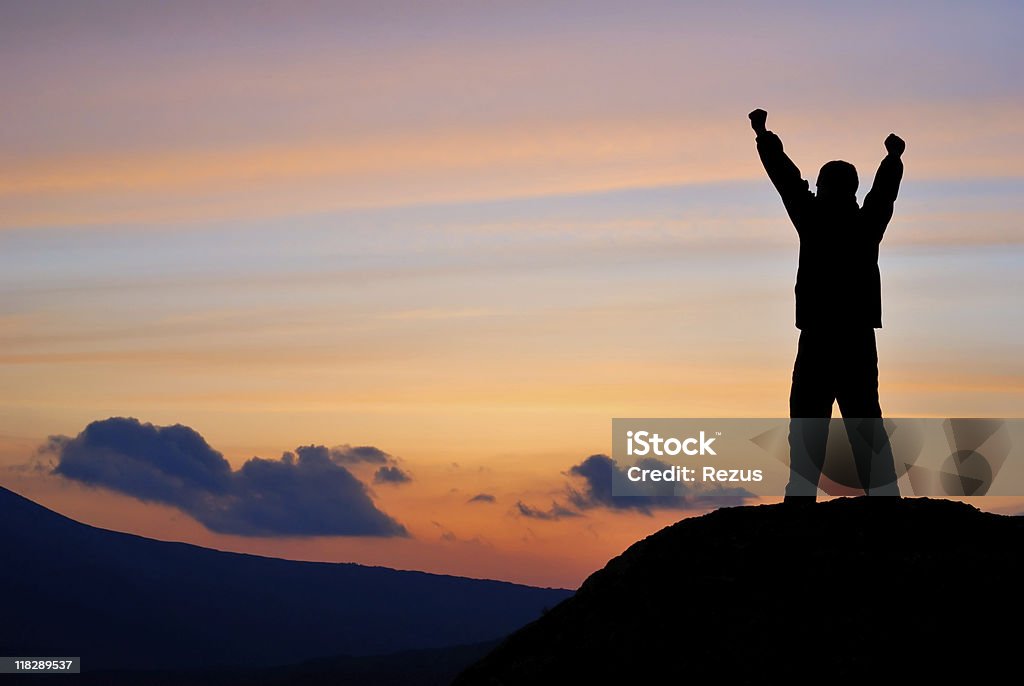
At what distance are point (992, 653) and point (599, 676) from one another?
4.37 m

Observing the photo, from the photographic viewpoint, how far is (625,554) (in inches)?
766

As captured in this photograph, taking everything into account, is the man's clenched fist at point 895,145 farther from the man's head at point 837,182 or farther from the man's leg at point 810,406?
the man's leg at point 810,406

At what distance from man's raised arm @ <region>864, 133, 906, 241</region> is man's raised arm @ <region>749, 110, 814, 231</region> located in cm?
79

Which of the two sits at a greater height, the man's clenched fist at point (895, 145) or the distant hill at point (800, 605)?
the man's clenched fist at point (895, 145)

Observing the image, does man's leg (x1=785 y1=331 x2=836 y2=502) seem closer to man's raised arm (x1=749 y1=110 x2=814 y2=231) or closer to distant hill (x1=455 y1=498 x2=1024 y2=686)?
distant hill (x1=455 y1=498 x2=1024 y2=686)

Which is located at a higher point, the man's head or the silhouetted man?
the man's head

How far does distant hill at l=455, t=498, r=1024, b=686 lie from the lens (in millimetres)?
15016

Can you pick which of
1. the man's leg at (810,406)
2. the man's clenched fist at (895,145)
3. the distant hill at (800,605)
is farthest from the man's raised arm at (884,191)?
the distant hill at (800,605)

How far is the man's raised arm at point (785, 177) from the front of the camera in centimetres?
1711

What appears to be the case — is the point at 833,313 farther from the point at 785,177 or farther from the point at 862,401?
the point at 785,177

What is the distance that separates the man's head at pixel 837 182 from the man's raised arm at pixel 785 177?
0.66 ft

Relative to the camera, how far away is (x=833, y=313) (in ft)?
55.9

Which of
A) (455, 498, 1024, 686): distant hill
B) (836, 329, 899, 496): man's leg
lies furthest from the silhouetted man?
(455, 498, 1024, 686): distant hill

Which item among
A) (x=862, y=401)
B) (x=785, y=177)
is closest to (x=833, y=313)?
(x=862, y=401)
